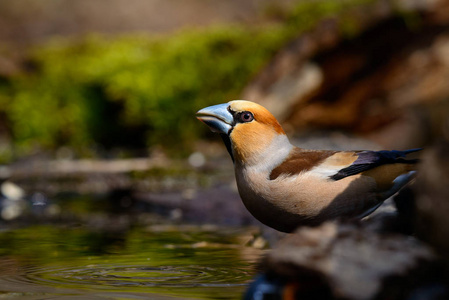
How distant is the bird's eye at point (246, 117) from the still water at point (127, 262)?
2.86 ft

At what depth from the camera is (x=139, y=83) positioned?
12453 mm

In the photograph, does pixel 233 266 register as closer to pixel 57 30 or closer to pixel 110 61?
pixel 110 61

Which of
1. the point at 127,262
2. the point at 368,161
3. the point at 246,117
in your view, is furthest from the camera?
the point at 127,262

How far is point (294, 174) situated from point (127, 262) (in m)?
1.22

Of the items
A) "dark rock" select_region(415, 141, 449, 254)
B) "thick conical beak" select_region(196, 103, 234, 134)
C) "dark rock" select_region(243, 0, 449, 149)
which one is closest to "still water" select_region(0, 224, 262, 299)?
"thick conical beak" select_region(196, 103, 234, 134)

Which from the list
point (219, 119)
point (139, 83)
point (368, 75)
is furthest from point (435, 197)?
point (139, 83)

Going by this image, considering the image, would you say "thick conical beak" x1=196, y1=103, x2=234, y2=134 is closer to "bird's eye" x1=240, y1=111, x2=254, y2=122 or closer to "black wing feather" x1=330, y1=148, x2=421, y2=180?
"bird's eye" x1=240, y1=111, x2=254, y2=122

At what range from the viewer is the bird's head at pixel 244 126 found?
13.6 feet

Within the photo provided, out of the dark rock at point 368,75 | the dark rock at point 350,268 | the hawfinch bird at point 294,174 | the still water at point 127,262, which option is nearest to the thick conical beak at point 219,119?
the hawfinch bird at point 294,174

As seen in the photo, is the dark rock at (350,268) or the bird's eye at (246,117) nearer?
the dark rock at (350,268)

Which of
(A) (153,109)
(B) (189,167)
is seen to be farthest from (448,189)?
(A) (153,109)

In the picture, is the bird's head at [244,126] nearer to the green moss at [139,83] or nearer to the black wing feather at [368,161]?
the black wing feather at [368,161]

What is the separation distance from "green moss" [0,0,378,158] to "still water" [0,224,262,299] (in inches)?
228

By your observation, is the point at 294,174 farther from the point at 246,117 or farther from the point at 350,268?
the point at 350,268
